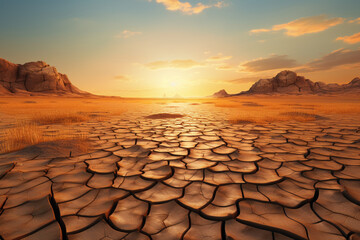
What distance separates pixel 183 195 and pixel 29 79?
45064 millimetres

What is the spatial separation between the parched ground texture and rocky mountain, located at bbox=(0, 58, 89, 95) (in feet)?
132

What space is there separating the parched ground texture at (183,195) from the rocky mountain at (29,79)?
132 ft

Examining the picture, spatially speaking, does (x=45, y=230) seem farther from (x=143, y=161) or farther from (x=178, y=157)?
(x=178, y=157)

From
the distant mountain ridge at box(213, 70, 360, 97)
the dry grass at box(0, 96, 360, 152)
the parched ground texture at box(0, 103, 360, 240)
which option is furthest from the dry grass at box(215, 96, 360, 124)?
the distant mountain ridge at box(213, 70, 360, 97)

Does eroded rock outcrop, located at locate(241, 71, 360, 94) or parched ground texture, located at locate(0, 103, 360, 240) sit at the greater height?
eroded rock outcrop, located at locate(241, 71, 360, 94)

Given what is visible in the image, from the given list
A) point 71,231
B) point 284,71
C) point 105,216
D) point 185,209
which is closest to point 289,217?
point 185,209

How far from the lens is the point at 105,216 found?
3.57ft

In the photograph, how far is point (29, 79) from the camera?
32844 mm

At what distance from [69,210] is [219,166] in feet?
4.75

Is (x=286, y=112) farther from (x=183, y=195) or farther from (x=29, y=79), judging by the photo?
(x=29, y=79)

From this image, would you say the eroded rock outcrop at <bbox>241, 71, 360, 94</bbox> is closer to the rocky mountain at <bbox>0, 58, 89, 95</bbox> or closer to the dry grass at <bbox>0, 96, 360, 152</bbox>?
the dry grass at <bbox>0, 96, 360, 152</bbox>

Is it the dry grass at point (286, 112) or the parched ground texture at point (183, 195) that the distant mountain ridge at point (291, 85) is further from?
the parched ground texture at point (183, 195)

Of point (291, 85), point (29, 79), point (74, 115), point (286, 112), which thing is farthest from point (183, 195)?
point (291, 85)

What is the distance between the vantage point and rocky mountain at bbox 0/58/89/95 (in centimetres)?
3086
